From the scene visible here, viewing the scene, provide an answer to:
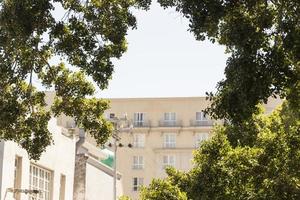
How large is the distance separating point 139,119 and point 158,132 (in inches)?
99.6

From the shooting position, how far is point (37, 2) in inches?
622

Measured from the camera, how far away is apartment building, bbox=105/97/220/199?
84250mm

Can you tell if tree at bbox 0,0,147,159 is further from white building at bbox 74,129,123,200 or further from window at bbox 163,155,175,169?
window at bbox 163,155,175,169

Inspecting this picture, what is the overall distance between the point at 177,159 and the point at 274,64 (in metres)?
70.7

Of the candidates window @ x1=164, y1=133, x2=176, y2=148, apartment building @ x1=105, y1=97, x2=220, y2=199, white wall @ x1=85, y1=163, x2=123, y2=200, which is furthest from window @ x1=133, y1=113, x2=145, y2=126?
white wall @ x1=85, y1=163, x2=123, y2=200

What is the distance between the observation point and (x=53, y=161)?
35.8 metres

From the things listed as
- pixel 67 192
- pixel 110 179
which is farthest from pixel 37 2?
pixel 110 179

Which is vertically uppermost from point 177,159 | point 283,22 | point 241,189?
point 177,159

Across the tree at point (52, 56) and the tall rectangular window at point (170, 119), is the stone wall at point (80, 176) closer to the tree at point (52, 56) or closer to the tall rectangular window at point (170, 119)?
the tree at point (52, 56)

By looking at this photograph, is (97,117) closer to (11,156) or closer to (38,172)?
(11,156)

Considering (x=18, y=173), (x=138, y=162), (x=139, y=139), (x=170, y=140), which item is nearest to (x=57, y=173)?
(x=18, y=173)

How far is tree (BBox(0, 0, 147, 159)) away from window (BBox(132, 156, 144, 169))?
213 ft

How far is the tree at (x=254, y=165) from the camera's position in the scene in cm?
2284

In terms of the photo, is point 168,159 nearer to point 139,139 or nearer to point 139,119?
point 139,139
